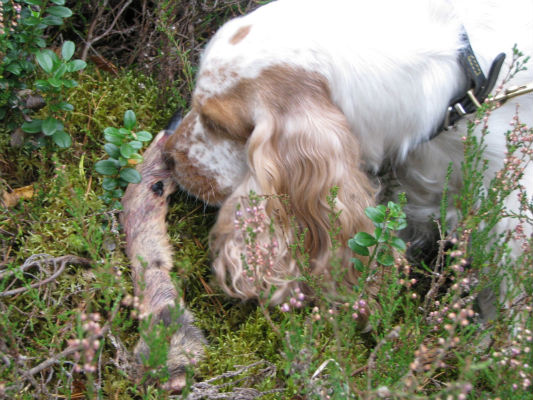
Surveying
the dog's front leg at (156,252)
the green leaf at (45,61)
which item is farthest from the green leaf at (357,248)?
the green leaf at (45,61)

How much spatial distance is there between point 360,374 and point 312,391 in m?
0.33

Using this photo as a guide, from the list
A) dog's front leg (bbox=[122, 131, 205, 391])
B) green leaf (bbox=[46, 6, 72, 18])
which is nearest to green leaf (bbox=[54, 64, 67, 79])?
green leaf (bbox=[46, 6, 72, 18])

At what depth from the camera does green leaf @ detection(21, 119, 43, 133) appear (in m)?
2.12

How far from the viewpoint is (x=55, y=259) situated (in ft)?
6.08

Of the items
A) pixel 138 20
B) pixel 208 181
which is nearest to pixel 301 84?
pixel 208 181

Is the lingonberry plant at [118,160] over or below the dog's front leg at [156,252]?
over

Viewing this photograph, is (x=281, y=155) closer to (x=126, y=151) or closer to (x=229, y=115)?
(x=229, y=115)

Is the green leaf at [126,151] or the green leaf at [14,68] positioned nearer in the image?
the green leaf at [126,151]

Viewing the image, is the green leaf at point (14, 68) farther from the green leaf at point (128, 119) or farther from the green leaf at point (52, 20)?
the green leaf at point (128, 119)

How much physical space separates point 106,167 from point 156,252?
350 millimetres

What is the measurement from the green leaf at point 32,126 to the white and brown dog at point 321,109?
458 millimetres

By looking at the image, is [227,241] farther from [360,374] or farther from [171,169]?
[360,374]

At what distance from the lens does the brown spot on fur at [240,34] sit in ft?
6.48

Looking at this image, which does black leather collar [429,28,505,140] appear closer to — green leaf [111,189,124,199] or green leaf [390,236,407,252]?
green leaf [390,236,407,252]
